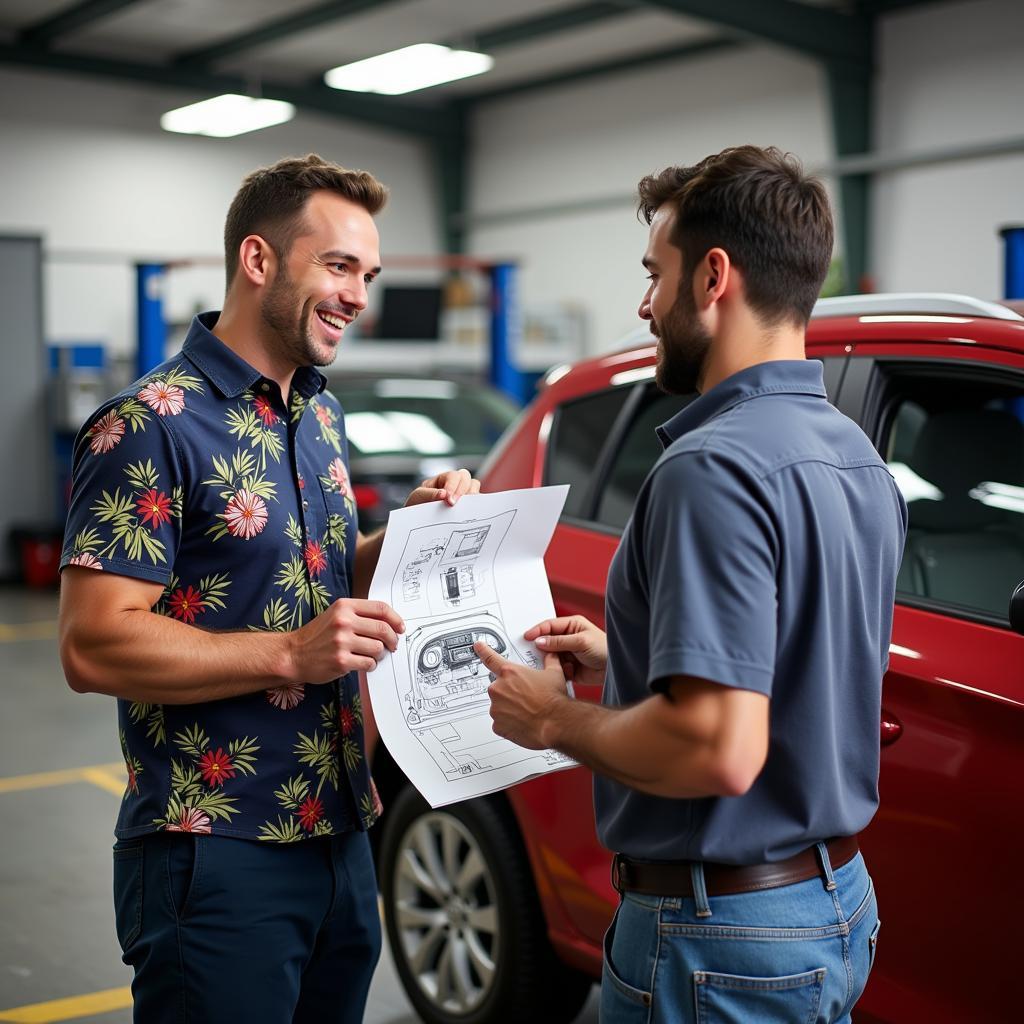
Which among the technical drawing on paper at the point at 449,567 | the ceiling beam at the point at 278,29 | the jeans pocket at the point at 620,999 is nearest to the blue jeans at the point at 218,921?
the technical drawing on paper at the point at 449,567

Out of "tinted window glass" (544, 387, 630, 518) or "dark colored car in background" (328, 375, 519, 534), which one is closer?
"tinted window glass" (544, 387, 630, 518)

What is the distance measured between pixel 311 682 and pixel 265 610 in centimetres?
14

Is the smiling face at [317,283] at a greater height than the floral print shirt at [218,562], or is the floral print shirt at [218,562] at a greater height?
the smiling face at [317,283]

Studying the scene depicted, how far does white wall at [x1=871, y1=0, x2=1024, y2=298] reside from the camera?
1162cm

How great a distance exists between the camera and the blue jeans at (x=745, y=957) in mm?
1501

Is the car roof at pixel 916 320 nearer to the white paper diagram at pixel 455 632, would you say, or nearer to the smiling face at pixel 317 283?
the white paper diagram at pixel 455 632

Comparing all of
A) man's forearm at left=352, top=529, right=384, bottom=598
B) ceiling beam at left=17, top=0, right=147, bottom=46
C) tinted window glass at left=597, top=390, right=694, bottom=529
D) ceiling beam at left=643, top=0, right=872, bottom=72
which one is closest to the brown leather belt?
man's forearm at left=352, top=529, right=384, bottom=598

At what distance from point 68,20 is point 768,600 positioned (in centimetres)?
1440

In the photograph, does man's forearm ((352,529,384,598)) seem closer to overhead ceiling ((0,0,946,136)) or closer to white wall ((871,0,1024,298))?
overhead ceiling ((0,0,946,136))

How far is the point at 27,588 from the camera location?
12.0 meters

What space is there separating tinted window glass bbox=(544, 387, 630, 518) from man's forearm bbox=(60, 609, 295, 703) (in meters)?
1.33

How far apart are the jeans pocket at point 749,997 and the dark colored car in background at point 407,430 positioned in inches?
215

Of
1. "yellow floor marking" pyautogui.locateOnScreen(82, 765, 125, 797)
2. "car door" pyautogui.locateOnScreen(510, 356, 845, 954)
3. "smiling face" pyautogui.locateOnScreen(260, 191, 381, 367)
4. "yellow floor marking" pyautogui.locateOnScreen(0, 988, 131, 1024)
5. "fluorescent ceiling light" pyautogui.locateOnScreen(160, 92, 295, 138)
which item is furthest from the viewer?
"fluorescent ceiling light" pyautogui.locateOnScreen(160, 92, 295, 138)

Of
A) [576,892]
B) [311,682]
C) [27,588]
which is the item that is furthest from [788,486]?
[27,588]
